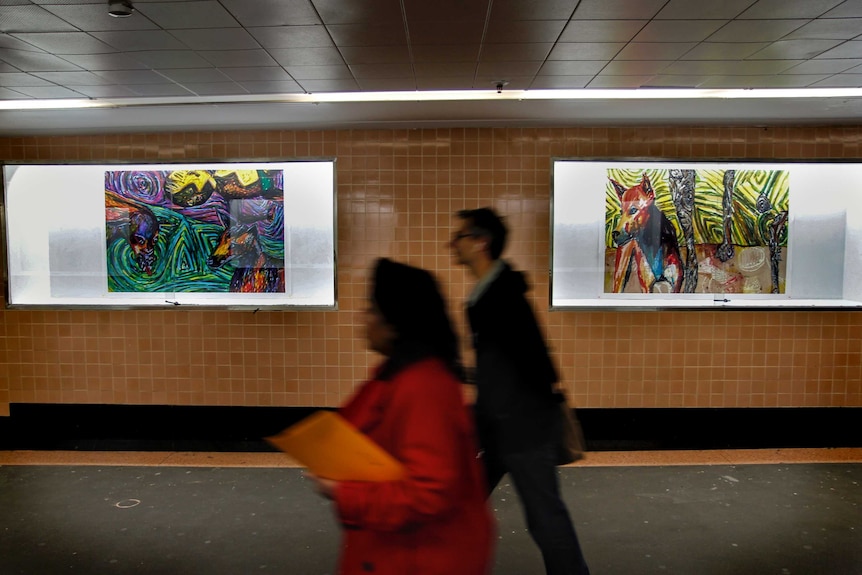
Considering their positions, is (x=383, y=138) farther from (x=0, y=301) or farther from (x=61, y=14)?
(x=0, y=301)

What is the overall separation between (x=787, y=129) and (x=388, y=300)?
16.6 ft

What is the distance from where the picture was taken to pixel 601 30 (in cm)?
287

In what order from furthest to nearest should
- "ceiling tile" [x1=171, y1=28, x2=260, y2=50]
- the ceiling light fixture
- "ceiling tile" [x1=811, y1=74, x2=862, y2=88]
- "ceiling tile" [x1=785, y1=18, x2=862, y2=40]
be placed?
"ceiling tile" [x1=811, y1=74, x2=862, y2=88] → "ceiling tile" [x1=171, y1=28, x2=260, y2=50] → "ceiling tile" [x1=785, y1=18, x2=862, y2=40] → the ceiling light fixture

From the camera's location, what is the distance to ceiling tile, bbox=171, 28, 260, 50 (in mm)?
2871

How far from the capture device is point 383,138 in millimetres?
5113

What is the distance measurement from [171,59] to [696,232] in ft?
14.2

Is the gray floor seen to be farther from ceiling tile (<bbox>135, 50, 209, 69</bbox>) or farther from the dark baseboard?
ceiling tile (<bbox>135, 50, 209, 69</bbox>)

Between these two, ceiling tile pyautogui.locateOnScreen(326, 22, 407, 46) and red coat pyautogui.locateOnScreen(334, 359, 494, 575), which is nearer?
red coat pyautogui.locateOnScreen(334, 359, 494, 575)

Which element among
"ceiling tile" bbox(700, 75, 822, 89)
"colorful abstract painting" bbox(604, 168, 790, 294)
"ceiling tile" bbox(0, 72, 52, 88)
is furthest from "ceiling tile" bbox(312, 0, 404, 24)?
"colorful abstract painting" bbox(604, 168, 790, 294)

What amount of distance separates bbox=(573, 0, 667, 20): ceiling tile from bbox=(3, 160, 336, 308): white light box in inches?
117

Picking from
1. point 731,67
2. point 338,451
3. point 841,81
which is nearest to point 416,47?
point 731,67

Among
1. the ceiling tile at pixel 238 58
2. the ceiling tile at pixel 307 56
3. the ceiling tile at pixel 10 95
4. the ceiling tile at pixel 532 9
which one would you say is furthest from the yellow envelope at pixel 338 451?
the ceiling tile at pixel 10 95

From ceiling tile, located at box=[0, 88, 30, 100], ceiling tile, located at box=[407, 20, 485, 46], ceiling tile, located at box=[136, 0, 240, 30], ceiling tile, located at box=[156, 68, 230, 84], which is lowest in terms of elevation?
ceiling tile, located at box=[0, 88, 30, 100]

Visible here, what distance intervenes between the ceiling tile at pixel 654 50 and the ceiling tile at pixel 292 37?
1.62 m
